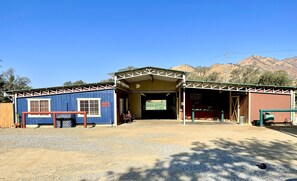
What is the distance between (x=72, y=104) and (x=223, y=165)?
10950mm

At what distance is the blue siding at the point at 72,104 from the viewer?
13.6 meters

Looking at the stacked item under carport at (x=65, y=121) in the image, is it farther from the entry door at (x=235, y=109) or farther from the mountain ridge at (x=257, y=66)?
the mountain ridge at (x=257, y=66)

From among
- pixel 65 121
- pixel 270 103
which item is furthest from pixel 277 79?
pixel 65 121

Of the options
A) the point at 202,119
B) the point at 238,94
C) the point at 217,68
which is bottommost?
the point at 202,119

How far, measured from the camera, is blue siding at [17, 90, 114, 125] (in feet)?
44.8

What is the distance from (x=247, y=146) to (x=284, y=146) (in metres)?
1.32

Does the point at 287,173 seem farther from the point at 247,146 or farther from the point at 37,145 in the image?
the point at 37,145

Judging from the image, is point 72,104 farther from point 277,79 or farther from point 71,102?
point 277,79

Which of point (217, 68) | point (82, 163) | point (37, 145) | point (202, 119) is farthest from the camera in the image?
point (217, 68)

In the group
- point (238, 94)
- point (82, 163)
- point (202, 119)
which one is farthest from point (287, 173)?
point (202, 119)

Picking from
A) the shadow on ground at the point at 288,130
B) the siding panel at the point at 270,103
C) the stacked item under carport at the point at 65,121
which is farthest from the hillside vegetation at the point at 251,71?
the stacked item under carport at the point at 65,121

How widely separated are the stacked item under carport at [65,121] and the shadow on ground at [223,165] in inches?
348

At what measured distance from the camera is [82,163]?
18.6 feet

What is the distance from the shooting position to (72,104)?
13641 mm
